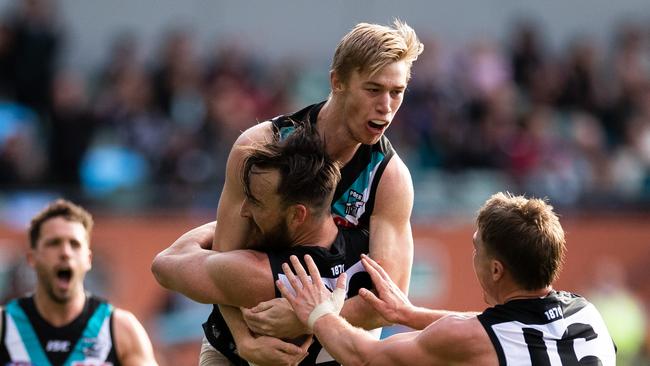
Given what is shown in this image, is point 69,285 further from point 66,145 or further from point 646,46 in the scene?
point 646,46

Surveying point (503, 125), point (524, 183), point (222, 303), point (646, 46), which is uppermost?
point (646, 46)

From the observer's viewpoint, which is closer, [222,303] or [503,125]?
[222,303]

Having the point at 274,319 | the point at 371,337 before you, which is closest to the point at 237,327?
the point at 274,319

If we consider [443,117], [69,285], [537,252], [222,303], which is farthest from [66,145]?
[537,252]

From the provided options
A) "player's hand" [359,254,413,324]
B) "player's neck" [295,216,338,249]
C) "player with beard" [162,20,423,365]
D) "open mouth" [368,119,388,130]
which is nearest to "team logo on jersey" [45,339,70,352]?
"player with beard" [162,20,423,365]

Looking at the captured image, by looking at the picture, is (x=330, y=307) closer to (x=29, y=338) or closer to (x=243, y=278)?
(x=243, y=278)

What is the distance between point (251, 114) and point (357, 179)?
26.9 ft

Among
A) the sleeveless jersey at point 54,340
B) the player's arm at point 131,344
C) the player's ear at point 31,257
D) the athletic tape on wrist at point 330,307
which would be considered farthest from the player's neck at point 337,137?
the player's ear at point 31,257

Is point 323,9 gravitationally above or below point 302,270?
above

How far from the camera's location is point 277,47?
1789 cm

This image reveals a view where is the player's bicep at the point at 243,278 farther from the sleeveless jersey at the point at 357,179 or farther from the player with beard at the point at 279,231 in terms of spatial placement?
the sleeveless jersey at the point at 357,179

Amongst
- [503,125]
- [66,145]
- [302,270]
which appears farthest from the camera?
[503,125]

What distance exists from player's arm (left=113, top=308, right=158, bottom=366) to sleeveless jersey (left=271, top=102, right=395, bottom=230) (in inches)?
83.0

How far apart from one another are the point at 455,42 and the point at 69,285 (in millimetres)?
10587
